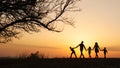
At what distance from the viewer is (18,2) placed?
33062 millimetres

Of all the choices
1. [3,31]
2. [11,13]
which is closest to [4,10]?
[11,13]

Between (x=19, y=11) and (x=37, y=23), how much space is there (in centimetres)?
241

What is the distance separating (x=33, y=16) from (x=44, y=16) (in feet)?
3.33

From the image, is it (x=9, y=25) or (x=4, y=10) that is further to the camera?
(x=9, y=25)

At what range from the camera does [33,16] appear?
3491 cm
